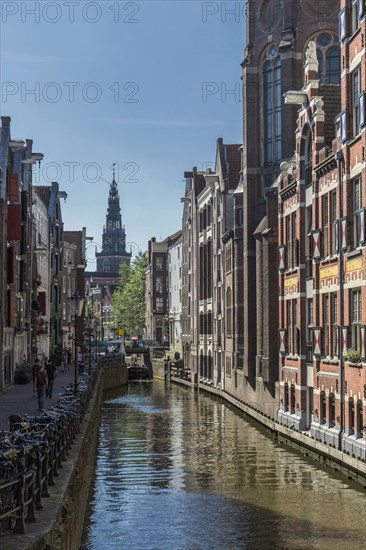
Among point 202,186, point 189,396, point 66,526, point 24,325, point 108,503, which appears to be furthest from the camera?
point 202,186

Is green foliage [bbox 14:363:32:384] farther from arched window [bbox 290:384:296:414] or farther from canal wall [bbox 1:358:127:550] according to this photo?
canal wall [bbox 1:358:127:550]

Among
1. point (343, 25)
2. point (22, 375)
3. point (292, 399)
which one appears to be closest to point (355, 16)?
point (343, 25)

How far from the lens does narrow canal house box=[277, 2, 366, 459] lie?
30.0m

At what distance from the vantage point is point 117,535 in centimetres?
2205

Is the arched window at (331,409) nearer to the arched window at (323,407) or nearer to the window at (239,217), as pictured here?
the arched window at (323,407)

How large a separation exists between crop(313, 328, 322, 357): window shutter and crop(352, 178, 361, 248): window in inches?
222

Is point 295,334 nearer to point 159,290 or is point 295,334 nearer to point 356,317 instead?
point 356,317

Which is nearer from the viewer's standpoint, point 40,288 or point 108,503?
point 108,503

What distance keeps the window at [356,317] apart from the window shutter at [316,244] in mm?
4458

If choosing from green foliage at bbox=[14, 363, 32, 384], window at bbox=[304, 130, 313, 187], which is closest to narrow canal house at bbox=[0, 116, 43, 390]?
green foliage at bbox=[14, 363, 32, 384]

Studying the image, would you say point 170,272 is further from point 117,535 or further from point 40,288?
point 117,535

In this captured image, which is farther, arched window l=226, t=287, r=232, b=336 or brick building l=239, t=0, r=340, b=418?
arched window l=226, t=287, r=232, b=336

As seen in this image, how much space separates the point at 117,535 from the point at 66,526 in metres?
6.79

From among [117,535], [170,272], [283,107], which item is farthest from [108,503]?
[170,272]
